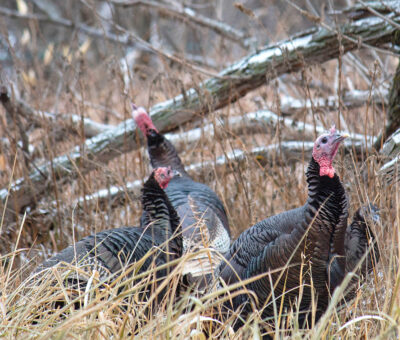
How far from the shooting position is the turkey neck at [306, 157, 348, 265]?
2.42m

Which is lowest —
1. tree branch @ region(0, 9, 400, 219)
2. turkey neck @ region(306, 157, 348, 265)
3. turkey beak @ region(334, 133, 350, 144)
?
turkey neck @ region(306, 157, 348, 265)

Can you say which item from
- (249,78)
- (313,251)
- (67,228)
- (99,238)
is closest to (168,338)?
(313,251)

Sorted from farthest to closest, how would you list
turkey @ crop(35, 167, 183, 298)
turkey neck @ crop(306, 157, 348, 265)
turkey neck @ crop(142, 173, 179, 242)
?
turkey neck @ crop(142, 173, 179, 242), turkey @ crop(35, 167, 183, 298), turkey neck @ crop(306, 157, 348, 265)

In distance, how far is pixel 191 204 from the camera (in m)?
3.04

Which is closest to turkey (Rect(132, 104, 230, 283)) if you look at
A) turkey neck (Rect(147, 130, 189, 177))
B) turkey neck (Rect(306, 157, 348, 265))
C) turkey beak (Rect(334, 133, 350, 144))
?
turkey neck (Rect(147, 130, 189, 177))

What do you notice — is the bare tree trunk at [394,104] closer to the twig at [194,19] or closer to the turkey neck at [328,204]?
the turkey neck at [328,204]

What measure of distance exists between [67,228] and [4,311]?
5.57ft

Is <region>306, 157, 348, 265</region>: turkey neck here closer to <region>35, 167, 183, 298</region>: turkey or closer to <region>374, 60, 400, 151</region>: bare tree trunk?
<region>35, 167, 183, 298</region>: turkey

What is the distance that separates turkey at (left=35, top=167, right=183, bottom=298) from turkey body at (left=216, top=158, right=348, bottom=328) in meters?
0.45

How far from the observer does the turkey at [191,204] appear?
3.16 m

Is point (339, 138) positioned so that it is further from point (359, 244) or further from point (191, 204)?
point (191, 204)

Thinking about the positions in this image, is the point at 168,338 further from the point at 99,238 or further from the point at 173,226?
the point at 173,226

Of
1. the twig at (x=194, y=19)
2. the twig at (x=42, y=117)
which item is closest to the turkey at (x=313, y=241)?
the twig at (x=42, y=117)

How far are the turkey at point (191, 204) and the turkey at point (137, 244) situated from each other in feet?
0.43
